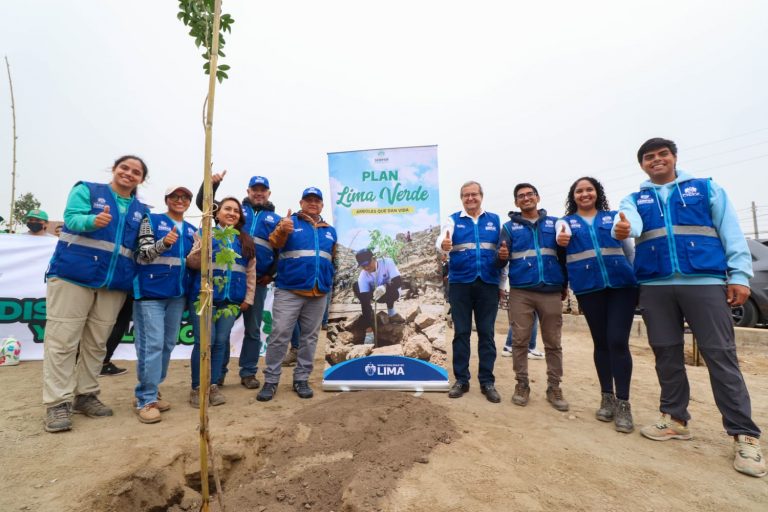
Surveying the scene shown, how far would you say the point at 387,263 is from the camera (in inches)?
155

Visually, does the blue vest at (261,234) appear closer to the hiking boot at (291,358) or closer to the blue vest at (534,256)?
the hiking boot at (291,358)

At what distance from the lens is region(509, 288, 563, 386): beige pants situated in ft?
11.3

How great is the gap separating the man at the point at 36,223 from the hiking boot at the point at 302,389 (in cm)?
468

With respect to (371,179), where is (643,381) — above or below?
below

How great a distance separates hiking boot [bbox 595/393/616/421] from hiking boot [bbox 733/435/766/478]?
2.72 feet

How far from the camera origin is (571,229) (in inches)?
132

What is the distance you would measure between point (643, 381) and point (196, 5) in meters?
5.52

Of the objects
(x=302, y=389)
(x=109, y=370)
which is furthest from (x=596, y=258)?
(x=109, y=370)

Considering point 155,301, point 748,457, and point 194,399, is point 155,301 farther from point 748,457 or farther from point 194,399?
point 748,457

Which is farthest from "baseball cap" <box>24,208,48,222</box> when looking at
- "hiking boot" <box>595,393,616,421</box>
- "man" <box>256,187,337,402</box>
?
"hiking boot" <box>595,393,616,421</box>

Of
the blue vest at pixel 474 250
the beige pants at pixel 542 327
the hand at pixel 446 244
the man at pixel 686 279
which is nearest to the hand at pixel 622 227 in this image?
the man at pixel 686 279

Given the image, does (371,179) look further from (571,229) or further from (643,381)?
(643,381)

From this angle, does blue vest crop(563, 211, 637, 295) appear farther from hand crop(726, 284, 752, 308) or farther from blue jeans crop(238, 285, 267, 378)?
blue jeans crop(238, 285, 267, 378)

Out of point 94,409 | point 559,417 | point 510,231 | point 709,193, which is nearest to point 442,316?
point 510,231
